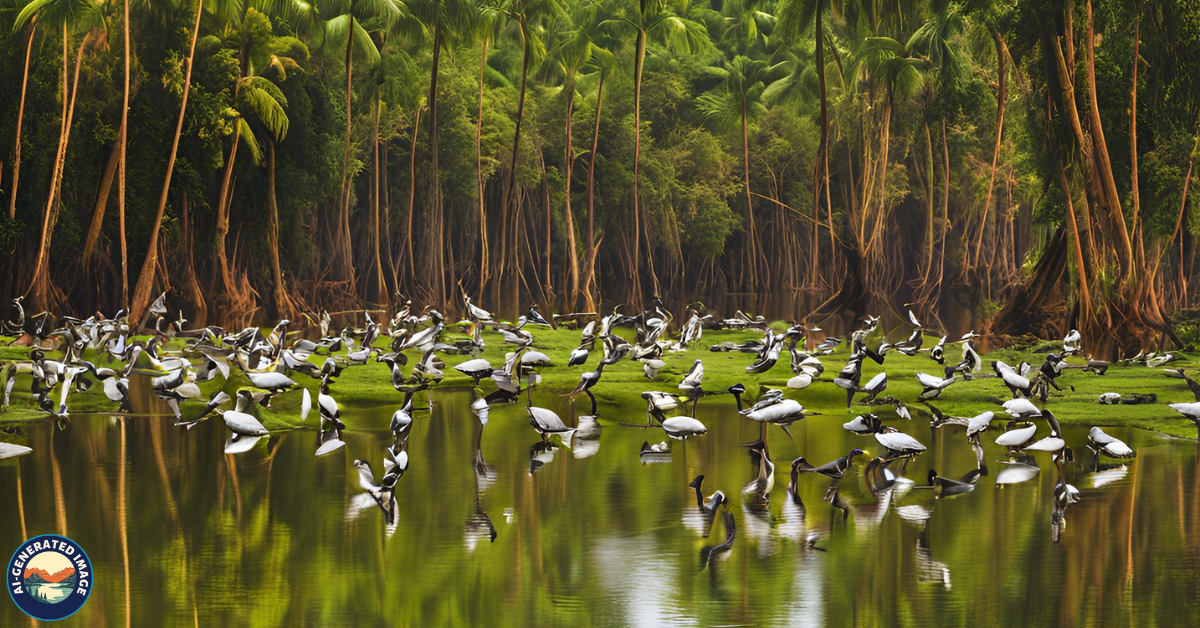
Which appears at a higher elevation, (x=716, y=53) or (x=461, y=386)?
(x=716, y=53)

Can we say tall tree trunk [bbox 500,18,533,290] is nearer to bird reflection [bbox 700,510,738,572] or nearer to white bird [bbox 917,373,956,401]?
white bird [bbox 917,373,956,401]

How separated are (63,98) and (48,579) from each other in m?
17.3

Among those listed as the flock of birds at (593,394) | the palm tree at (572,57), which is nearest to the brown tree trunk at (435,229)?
the palm tree at (572,57)

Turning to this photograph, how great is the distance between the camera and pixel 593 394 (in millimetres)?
12234

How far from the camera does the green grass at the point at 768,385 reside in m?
11.3

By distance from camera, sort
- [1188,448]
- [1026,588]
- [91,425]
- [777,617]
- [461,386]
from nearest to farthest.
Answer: [777,617] < [1026,588] < [1188,448] < [91,425] < [461,386]

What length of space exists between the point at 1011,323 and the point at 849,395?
28.8 feet

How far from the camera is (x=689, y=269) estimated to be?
50.9 m

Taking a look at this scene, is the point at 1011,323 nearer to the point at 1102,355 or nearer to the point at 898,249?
the point at 1102,355

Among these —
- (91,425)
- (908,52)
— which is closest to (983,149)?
(908,52)

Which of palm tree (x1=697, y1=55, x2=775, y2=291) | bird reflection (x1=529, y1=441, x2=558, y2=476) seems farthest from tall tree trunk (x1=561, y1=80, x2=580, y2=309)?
bird reflection (x1=529, y1=441, x2=558, y2=476)

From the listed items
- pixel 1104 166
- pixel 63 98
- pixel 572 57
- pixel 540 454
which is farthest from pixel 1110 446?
pixel 572 57

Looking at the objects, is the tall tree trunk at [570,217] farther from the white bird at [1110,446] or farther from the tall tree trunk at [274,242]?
the white bird at [1110,446]

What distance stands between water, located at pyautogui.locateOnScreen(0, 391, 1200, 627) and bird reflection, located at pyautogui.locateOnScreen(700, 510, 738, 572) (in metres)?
0.04
